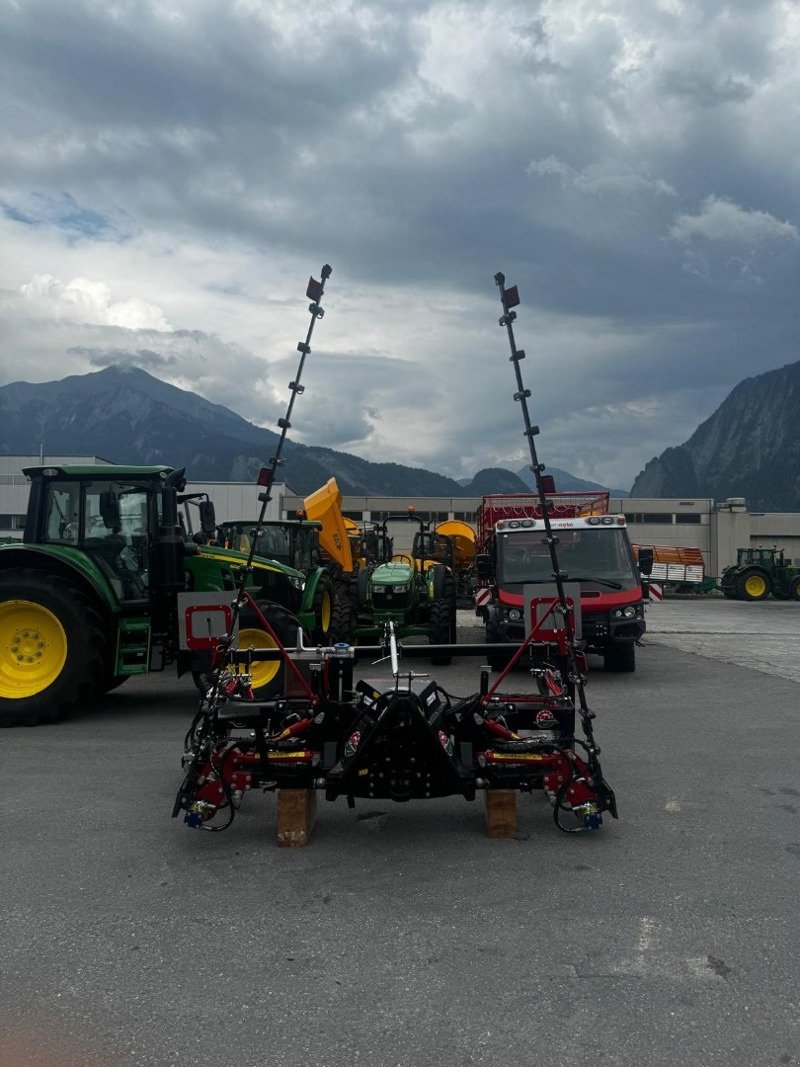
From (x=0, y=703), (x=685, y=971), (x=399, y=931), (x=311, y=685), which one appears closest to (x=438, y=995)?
(x=399, y=931)

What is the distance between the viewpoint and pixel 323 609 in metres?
13.0

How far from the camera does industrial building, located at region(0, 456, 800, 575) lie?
172 ft

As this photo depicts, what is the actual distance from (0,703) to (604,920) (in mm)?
6234

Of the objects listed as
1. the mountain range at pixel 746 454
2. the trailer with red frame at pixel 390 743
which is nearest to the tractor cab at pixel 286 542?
the trailer with red frame at pixel 390 743

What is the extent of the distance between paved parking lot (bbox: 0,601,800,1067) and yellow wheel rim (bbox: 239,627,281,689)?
2642 millimetres

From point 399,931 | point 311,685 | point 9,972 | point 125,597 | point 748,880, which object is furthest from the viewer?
point 125,597

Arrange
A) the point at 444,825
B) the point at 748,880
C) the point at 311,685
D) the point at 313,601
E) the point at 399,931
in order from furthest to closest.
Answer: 1. the point at 313,601
2. the point at 311,685
3. the point at 444,825
4. the point at 748,880
5. the point at 399,931

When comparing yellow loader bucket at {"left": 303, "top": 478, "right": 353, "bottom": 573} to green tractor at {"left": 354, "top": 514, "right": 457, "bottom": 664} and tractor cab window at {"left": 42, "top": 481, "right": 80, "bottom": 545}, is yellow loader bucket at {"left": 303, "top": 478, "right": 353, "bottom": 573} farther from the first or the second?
tractor cab window at {"left": 42, "top": 481, "right": 80, "bottom": 545}

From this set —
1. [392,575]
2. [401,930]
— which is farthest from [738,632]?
[401,930]

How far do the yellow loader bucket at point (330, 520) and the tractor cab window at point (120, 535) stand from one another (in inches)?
265

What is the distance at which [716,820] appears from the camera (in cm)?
523

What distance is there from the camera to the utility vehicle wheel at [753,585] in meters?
33.0

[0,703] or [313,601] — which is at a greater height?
[313,601]

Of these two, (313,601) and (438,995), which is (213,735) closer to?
(438,995)
